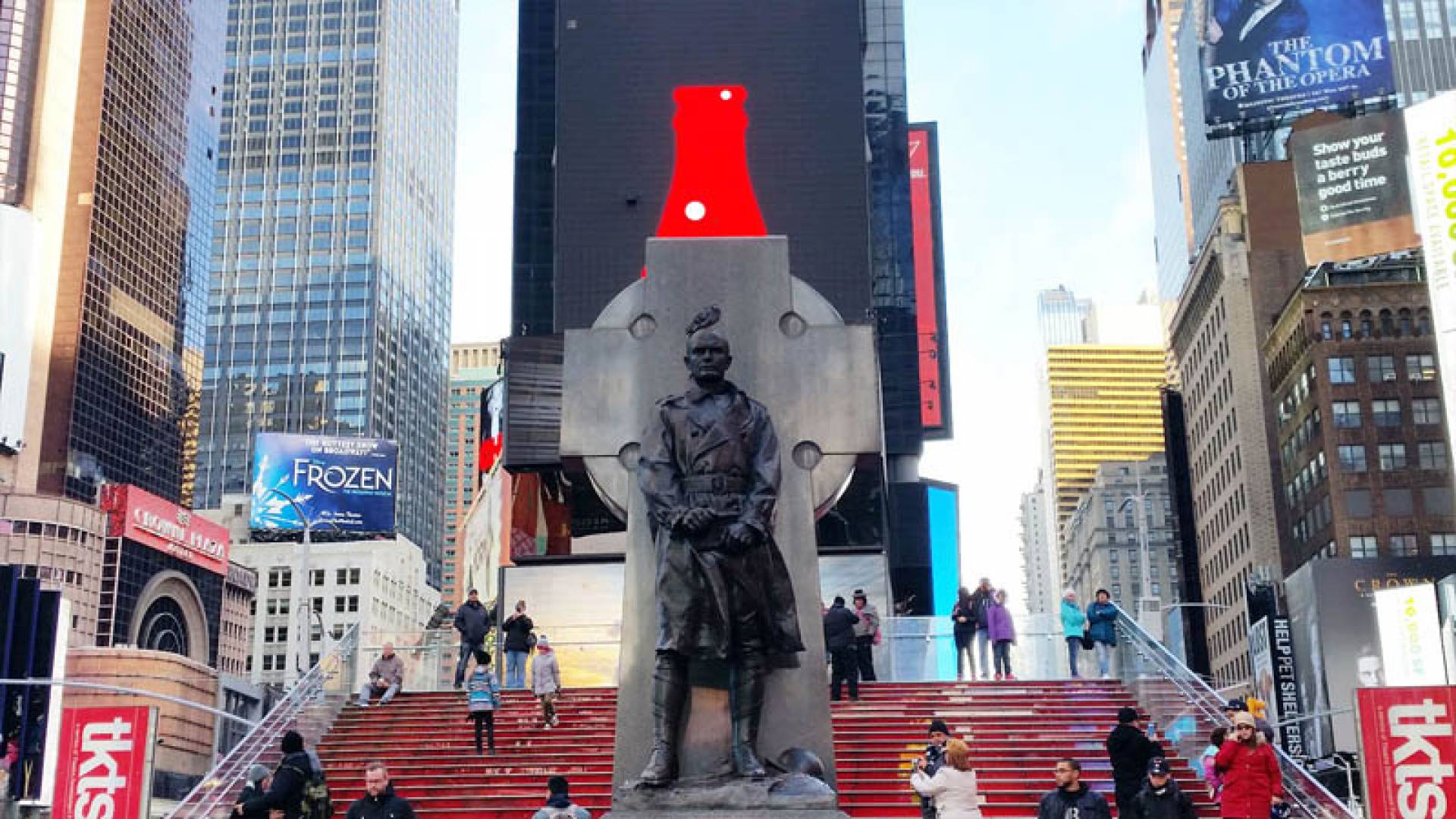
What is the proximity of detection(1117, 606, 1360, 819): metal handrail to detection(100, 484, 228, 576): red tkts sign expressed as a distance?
4099 inches

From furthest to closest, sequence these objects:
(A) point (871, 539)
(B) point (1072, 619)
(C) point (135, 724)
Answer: (A) point (871, 539)
(B) point (1072, 619)
(C) point (135, 724)

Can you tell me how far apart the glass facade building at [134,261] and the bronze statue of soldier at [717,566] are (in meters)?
126

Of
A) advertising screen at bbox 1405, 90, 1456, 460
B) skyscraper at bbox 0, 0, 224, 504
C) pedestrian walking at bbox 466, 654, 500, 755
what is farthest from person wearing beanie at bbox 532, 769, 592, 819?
skyscraper at bbox 0, 0, 224, 504

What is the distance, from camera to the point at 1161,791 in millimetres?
12422

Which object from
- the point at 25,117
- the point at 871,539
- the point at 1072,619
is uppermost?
the point at 25,117

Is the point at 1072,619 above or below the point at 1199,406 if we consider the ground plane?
below

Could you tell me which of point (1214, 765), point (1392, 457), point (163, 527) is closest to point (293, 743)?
point (1214, 765)

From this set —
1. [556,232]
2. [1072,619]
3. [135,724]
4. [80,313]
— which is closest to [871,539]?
[556,232]

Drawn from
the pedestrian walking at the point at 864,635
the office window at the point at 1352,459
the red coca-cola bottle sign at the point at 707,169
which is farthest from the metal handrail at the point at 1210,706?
the office window at the point at 1352,459

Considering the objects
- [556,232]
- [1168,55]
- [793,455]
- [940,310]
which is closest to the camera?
[793,455]

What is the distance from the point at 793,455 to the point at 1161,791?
384 cm

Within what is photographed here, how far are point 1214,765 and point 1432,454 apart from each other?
86.3 m

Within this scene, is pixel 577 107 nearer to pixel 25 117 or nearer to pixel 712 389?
pixel 712 389

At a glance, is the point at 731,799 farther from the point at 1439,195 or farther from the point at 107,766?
the point at 1439,195
